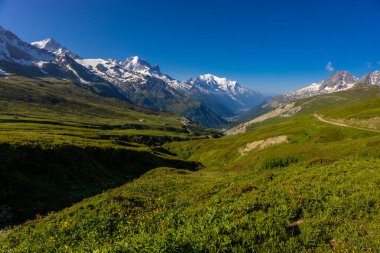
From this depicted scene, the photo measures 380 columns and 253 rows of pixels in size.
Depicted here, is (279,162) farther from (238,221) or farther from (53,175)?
(238,221)

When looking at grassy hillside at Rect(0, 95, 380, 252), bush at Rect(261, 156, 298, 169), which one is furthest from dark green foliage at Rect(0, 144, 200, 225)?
bush at Rect(261, 156, 298, 169)

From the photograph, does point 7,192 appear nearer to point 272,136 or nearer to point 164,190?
point 164,190

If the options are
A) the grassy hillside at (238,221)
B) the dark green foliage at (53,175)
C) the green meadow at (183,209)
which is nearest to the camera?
the grassy hillside at (238,221)

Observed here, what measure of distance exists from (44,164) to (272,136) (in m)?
65.5

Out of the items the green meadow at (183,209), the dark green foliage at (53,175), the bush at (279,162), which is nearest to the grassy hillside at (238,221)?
the green meadow at (183,209)

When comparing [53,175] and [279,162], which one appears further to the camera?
[279,162]

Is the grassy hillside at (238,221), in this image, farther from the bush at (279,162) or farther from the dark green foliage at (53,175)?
the bush at (279,162)

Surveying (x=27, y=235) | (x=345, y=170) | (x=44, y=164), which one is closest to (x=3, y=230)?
(x=27, y=235)

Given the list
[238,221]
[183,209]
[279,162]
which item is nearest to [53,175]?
[183,209]

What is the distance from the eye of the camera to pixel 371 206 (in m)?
16.5

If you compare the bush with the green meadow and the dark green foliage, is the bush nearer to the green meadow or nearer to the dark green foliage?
the green meadow

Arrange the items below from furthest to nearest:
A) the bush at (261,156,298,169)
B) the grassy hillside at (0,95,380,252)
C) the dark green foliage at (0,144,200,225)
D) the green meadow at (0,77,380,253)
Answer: the bush at (261,156,298,169)
the dark green foliage at (0,144,200,225)
the green meadow at (0,77,380,253)
the grassy hillside at (0,95,380,252)

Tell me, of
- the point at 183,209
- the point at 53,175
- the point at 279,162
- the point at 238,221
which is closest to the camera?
the point at 238,221

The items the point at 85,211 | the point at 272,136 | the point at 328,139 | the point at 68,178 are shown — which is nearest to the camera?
the point at 85,211
